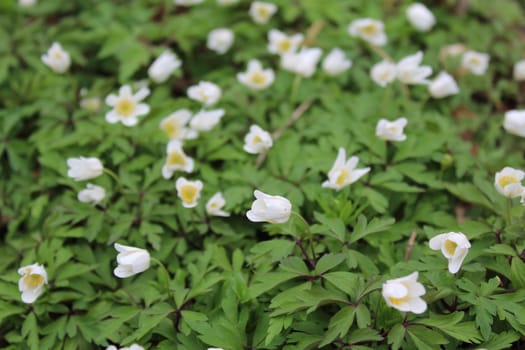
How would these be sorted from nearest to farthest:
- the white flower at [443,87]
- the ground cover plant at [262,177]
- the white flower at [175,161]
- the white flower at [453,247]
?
1. the white flower at [453,247]
2. the ground cover plant at [262,177]
3. the white flower at [175,161]
4. the white flower at [443,87]

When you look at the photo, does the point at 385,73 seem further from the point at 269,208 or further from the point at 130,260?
the point at 130,260

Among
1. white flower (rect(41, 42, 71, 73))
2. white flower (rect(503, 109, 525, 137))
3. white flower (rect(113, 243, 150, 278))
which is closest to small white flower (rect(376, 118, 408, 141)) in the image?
white flower (rect(503, 109, 525, 137))

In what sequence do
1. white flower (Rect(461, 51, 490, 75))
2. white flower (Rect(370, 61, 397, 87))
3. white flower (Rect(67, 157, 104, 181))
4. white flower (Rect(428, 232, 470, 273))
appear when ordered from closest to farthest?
white flower (Rect(428, 232, 470, 273)) < white flower (Rect(67, 157, 104, 181)) < white flower (Rect(370, 61, 397, 87)) < white flower (Rect(461, 51, 490, 75))

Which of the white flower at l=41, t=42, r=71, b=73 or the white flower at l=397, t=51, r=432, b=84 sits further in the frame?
the white flower at l=41, t=42, r=71, b=73

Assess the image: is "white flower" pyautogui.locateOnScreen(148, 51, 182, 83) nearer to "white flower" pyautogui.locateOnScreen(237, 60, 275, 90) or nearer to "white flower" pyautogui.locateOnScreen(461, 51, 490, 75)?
"white flower" pyautogui.locateOnScreen(237, 60, 275, 90)

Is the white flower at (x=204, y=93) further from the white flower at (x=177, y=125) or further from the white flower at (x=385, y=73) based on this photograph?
the white flower at (x=385, y=73)

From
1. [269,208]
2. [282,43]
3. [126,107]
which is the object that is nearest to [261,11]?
[282,43]

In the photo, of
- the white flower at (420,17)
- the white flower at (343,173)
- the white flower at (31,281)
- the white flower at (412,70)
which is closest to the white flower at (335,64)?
the white flower at (412,70)
